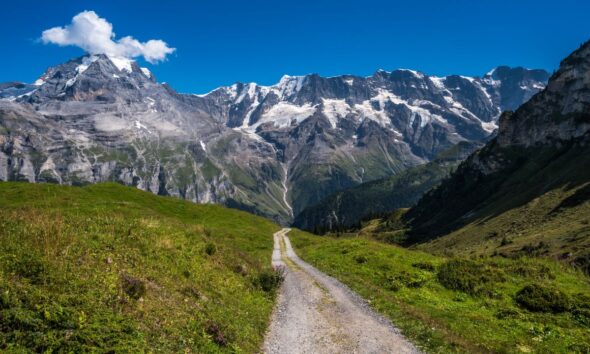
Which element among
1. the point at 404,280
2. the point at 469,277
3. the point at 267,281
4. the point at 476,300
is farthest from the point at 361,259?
the point at 267,281

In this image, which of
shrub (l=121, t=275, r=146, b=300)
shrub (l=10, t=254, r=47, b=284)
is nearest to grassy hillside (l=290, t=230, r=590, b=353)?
shrub (l=121, t=275, r=146, b=300)

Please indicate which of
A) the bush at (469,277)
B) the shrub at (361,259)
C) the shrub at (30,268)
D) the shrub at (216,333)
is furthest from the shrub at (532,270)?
the shrub at (30,268)

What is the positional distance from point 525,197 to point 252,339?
19145 cm

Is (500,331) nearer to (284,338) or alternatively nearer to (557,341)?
(557,341)

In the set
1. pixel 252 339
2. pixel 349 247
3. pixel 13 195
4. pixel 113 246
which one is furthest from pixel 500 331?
pixel 13 195

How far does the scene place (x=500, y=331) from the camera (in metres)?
21.9

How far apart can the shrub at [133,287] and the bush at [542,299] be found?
2396 centimetres

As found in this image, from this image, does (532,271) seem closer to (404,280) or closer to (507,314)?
(404,280)

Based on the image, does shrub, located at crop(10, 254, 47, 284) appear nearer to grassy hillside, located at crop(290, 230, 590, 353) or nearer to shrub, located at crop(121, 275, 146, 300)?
shrub, located at crop(121, 275, 146, 300)

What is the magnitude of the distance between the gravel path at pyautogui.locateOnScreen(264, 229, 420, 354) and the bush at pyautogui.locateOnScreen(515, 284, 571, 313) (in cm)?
1072

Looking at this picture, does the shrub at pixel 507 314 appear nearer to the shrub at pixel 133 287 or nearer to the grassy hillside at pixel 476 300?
the grassy hillside at pixel 476 300

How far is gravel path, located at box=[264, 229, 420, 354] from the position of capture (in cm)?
1877

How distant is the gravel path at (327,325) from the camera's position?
18766 mm

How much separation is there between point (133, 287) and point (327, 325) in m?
10.6
